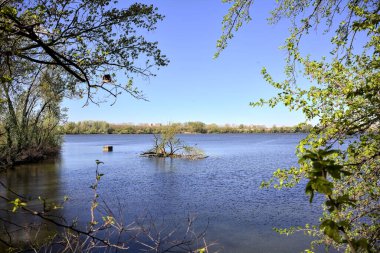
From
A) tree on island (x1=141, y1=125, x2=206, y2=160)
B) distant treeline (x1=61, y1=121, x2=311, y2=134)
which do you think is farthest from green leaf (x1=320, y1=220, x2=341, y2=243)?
distant treeline (x1=61, y1=121, x2=311, y2=134)

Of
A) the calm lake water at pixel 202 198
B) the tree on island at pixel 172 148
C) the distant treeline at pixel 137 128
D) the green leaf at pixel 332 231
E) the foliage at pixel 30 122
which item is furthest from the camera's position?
the distant treeline at pixel 137 128

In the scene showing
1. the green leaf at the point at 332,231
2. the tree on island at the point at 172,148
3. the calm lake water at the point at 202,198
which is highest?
the green leaf at the point at 332,231

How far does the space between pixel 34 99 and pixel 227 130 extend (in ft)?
476

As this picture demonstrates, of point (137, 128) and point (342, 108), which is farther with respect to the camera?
point (137, 128)

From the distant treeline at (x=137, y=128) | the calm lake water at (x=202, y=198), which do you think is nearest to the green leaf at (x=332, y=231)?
the calm lake water at (x=202, y=198)

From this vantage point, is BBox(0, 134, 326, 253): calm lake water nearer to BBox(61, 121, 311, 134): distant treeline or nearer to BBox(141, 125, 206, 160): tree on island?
BBox(141, 125, 206, 160): tree on island

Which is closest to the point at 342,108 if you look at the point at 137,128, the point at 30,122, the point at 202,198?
the point at 202,198

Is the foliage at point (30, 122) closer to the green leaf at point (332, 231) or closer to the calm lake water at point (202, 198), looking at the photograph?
the calm lake water at point (202, 198)

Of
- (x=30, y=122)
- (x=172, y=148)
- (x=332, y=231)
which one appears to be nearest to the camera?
(x=332, y=231)

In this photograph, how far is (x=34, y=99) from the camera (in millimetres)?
32375

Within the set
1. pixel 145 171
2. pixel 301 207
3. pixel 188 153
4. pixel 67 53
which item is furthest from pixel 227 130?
pixel 67 53

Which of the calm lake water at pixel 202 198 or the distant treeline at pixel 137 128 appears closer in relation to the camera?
the calm lake water at pixel 202 198

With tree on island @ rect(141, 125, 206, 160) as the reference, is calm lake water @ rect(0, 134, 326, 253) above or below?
below

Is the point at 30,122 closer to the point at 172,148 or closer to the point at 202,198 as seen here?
the point at 172,148
